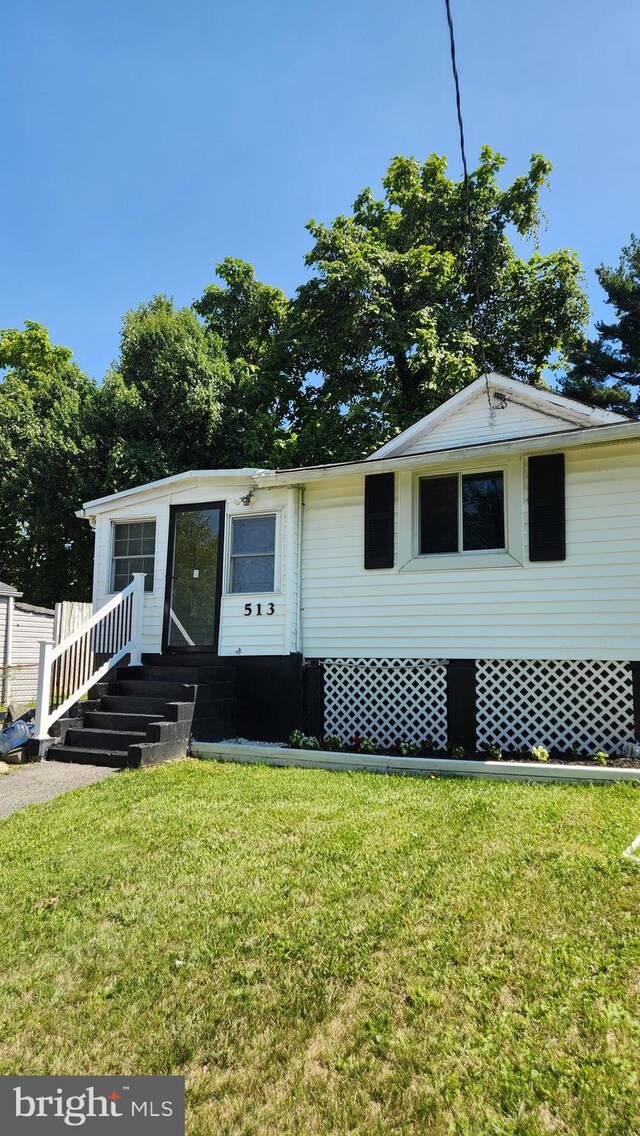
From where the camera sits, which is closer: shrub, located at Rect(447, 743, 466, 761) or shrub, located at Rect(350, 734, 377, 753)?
shrub, located at Rect(447, 743, 466, 761)

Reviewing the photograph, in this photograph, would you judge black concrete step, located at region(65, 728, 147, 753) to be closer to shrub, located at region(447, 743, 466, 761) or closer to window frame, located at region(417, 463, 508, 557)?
shrub, located at region(447, 743, 466, 761)

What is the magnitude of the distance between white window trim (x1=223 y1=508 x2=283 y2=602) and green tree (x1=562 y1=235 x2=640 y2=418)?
17.6 meters

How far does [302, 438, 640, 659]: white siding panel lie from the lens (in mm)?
7254

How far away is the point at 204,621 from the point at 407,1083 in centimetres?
753

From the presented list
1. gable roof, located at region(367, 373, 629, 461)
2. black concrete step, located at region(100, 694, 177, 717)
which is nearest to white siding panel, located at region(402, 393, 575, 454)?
gable roof, located at region(367, 373, 629, 461)

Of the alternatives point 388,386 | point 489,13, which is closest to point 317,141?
point 489,13

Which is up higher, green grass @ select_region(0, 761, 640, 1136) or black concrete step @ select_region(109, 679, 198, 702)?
black concrete step @ select_region(109, 679, 198, 702)

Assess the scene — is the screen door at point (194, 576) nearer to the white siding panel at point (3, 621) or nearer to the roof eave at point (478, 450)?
the roof eave at point (478, 450)

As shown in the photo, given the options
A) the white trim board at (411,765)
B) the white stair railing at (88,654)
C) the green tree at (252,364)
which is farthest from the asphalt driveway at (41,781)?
the green tree at (252,364)

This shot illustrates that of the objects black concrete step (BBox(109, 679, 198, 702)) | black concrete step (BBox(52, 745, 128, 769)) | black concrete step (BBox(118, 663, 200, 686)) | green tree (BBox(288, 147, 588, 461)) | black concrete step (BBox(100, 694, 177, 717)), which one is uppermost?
green tree (BBox(288, 147, 588, 461))

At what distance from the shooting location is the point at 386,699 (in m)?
8.30

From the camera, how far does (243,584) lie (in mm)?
9156

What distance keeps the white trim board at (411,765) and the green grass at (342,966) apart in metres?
1.35

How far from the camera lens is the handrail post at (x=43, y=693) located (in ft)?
24.5
